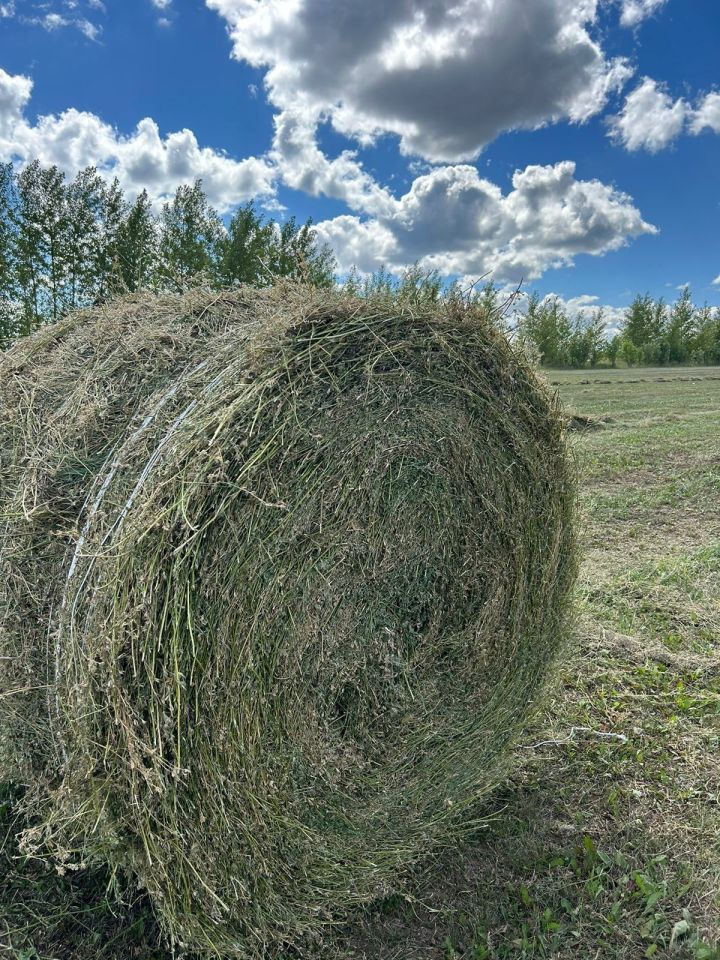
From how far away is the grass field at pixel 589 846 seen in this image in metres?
2.67

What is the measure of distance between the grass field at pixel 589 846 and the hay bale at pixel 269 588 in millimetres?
245

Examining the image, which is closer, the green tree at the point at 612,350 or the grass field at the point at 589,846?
the grass field at the point at 589,846

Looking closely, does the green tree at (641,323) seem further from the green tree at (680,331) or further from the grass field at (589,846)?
the grass field at (589,846)

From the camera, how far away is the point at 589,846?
10.2ft

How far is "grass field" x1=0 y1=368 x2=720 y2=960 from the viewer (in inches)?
105

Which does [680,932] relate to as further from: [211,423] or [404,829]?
[211,423]

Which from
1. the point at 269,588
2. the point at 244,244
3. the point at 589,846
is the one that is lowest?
the point at 589,846

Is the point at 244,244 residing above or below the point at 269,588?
above

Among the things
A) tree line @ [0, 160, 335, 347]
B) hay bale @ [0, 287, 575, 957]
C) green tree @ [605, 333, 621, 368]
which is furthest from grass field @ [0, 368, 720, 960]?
green tree @ [605, 333, 621, 368]

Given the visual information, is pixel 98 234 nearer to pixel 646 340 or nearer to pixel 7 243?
pixel 7 243

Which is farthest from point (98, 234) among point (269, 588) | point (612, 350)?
point (612, 350)

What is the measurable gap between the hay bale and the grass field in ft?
0.81

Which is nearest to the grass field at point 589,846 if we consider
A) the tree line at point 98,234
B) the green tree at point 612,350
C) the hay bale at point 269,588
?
the hay bale at point 269,588

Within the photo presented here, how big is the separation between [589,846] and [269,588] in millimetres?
2075
